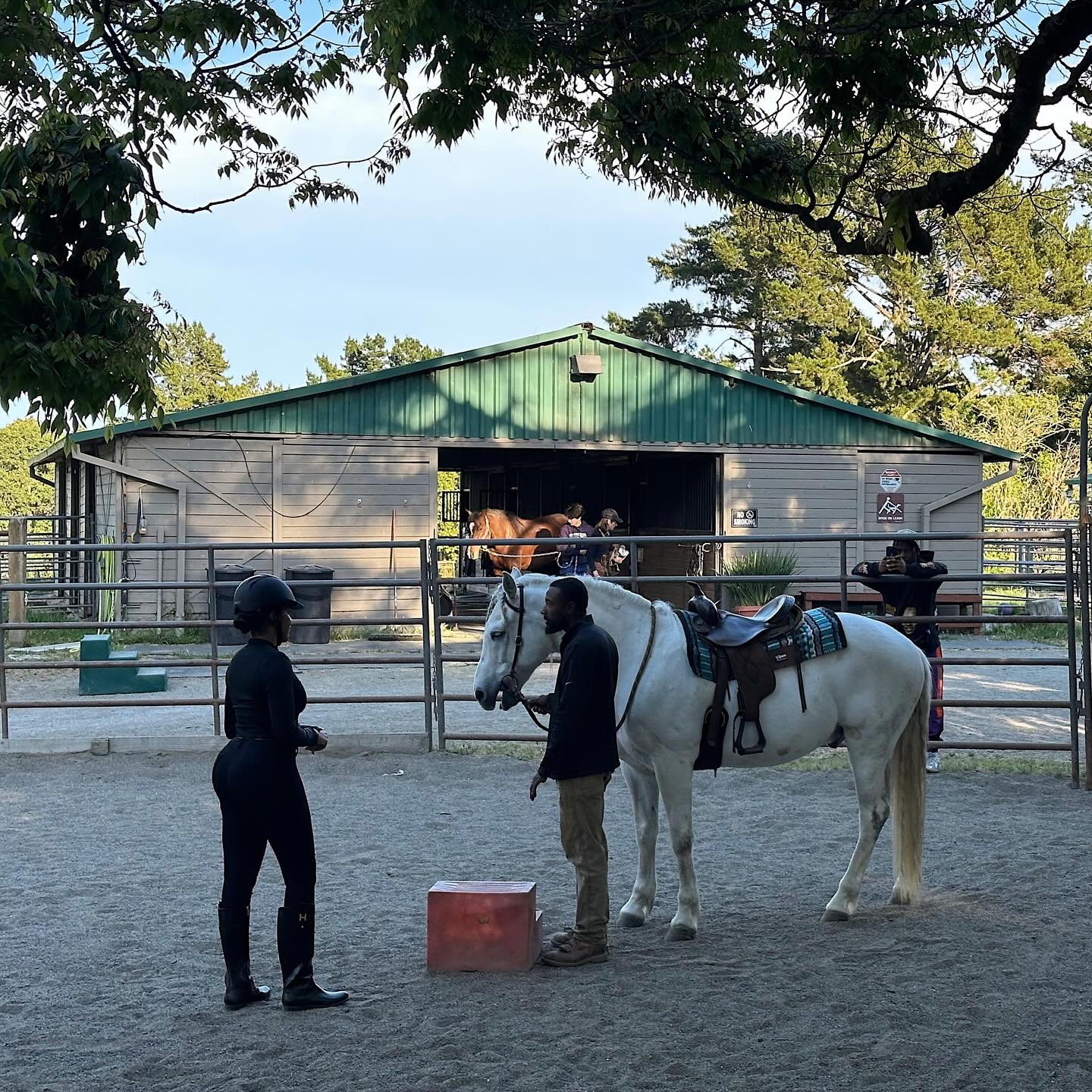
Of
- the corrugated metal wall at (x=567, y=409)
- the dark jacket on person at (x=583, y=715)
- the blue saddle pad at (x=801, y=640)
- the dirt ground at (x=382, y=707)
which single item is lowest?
the dirt ground at (x=382, y=707)

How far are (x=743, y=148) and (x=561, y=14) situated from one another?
96 centimetres

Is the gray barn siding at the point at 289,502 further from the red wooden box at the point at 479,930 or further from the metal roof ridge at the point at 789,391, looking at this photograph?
the red wooden box at the point at 479,930

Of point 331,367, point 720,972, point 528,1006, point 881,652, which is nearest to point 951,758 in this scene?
point 881,652

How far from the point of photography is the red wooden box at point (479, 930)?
5.32 meters

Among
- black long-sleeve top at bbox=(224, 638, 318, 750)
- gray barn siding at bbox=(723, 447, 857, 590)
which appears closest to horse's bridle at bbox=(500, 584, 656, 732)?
black long-sleeve top at bbox=(224, 638, 318, 750)

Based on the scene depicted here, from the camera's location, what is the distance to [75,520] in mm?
26328

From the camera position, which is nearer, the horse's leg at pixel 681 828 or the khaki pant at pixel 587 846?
the khaki pant at pixel 587 846

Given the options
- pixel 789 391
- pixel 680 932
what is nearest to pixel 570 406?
pixel 789 391

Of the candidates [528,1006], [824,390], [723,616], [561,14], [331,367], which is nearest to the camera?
[528,1006]

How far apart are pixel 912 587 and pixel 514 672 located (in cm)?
475

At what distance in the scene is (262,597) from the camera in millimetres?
4863

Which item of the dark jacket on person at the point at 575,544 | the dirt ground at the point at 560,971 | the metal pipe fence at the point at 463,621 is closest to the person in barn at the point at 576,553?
the dark jacket on person at the point at 575,544

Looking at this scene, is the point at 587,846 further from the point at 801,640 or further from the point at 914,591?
the point at 914,591

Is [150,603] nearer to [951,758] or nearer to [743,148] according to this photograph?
[951,758]
